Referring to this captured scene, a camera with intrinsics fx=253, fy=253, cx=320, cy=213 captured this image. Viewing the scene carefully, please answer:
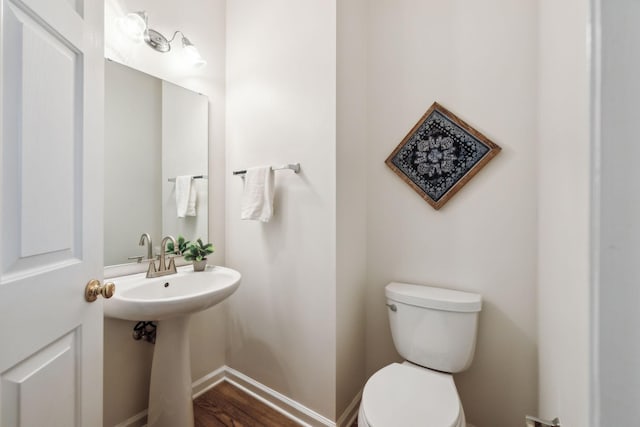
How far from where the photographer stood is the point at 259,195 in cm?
148

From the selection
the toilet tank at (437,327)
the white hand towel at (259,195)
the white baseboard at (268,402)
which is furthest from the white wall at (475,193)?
the white hand towel at (259,195)

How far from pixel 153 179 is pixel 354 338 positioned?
147 cm

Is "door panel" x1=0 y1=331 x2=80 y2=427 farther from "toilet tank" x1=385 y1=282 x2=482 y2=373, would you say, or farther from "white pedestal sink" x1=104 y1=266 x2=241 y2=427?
"toilet tank" x1=385 y1=282 x2=482 y2=373

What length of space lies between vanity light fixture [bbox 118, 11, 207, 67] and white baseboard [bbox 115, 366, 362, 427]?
6.43 feet

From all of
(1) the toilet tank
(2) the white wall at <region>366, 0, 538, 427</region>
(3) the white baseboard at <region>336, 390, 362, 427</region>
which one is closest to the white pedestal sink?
(3) the white baseboard at <region>336, 390, 362, 427</region>

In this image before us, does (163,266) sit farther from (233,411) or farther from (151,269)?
(233,411)

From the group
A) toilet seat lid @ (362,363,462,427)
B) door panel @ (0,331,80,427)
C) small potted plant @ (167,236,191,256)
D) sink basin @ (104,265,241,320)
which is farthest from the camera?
small potted plant @ (167,236,191,256)

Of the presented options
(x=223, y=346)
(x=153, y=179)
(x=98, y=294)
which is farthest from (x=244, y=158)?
(x=223, y=346)

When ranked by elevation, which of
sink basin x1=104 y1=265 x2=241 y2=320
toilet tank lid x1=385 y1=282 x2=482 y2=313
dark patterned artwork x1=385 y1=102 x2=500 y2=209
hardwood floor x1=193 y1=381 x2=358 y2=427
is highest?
dark patterned artwork x1=385 y1=102 x2=500 y2=209

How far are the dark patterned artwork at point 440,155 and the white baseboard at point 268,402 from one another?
125cm

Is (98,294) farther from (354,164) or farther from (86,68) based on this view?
(354,164)

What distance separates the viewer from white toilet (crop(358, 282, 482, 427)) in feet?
2.94

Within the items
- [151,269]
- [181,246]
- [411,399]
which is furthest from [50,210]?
[411,399]

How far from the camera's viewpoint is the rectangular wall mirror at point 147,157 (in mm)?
1270
